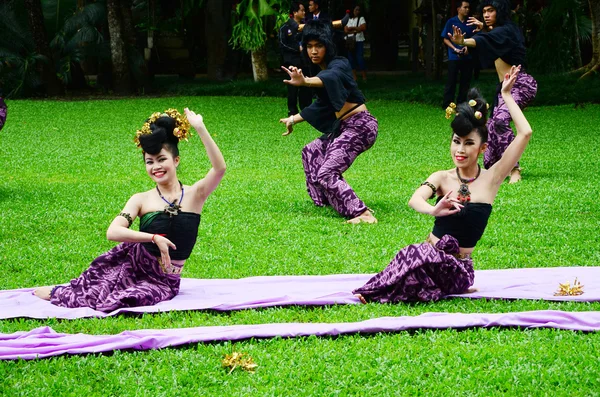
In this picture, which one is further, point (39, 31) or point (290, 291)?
point (39, 31)

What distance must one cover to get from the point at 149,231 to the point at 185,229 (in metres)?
0.21

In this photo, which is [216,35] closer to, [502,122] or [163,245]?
[502,122]

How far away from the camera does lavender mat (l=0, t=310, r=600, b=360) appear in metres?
4.45

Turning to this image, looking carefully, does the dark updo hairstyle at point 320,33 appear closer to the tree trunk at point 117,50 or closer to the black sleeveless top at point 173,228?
the black sleeveless top at point 173,228

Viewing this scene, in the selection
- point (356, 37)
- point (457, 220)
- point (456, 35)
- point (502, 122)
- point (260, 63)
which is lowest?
point (260, 63)

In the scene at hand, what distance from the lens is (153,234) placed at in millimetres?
5207

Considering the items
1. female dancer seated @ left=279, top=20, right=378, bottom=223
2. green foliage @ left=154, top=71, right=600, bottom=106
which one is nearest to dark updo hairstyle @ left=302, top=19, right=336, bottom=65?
female dancer seated @ left=279, top=20, right=378, bottom=223

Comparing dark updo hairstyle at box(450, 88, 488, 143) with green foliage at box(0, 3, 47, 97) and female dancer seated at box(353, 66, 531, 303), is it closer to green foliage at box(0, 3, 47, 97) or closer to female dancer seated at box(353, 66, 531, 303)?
female dancer seated at box(353, 66, 531, 303)

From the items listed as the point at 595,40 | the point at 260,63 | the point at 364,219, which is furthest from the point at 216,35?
the point at 364,219

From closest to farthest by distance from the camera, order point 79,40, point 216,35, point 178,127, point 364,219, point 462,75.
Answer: point 178,127, point 364,219, point 462,75, point 79,40, point 216,35

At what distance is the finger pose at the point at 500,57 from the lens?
9.68 metres

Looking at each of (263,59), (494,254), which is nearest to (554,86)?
(263,59)

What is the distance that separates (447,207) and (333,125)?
3.63 meters

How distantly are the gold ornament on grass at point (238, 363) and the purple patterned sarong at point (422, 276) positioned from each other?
1.23 metres
